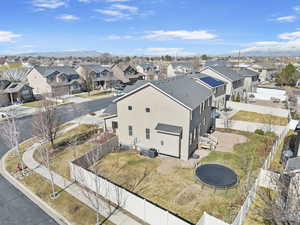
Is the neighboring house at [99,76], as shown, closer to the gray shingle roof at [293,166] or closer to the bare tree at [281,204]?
the bare tree at [281,204]

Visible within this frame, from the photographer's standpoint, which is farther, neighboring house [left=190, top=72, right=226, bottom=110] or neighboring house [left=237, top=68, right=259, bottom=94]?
neighboring house [left=237, top=68, right=259, bottom=94]

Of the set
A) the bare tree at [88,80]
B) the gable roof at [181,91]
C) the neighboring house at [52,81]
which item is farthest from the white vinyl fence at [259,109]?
the neighboring house at [52,81]

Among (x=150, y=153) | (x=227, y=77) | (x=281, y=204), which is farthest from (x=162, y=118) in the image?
(x=227, y=77)

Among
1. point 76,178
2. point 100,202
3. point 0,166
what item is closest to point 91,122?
point 0,166

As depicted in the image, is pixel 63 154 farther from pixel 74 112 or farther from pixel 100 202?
pixel 74 112

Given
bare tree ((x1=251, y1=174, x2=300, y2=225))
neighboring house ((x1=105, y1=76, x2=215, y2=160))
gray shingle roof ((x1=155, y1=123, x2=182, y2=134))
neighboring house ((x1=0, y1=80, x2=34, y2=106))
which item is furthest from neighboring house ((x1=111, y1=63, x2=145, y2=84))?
bare tree ((x1=251, y1=174, x2=300, y2=225))

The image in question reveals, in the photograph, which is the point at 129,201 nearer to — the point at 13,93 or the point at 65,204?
the point at 65,204

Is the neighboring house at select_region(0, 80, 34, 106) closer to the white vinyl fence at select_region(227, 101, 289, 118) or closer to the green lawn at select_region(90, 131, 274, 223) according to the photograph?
the green lawn at select_region(90, 131, 274, 223)
